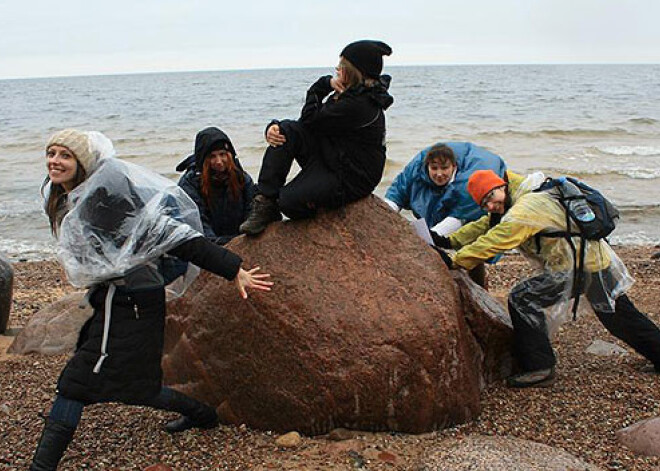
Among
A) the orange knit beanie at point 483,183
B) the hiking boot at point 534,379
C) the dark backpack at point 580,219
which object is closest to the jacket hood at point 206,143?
the orange knit beanie at point 483,183

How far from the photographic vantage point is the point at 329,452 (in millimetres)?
4234

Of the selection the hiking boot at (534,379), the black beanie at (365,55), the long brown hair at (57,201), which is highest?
the black beanie at (365,55)

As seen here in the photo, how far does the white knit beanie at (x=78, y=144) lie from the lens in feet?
12.6

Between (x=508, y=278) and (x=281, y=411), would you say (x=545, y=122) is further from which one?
(x=281, y=411)

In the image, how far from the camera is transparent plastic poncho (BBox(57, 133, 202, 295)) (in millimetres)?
3883

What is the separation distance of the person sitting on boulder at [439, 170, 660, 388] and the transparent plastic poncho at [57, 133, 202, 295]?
6.62ft

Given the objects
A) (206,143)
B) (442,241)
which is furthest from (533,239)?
(206,143)

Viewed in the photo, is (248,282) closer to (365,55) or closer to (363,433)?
(363,433)

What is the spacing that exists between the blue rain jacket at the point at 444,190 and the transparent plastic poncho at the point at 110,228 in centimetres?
285

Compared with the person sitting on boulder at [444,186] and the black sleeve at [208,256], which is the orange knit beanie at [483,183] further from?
the black sleeve at [208,256]

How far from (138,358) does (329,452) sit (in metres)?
1.12

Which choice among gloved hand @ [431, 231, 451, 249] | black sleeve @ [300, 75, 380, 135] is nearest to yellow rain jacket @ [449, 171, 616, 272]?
gloved hand @ [431, 231, 451, 249]

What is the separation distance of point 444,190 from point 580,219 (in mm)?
1541

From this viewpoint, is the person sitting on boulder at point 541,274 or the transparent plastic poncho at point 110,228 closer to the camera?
the transparent plastic poncho at point 110,228
